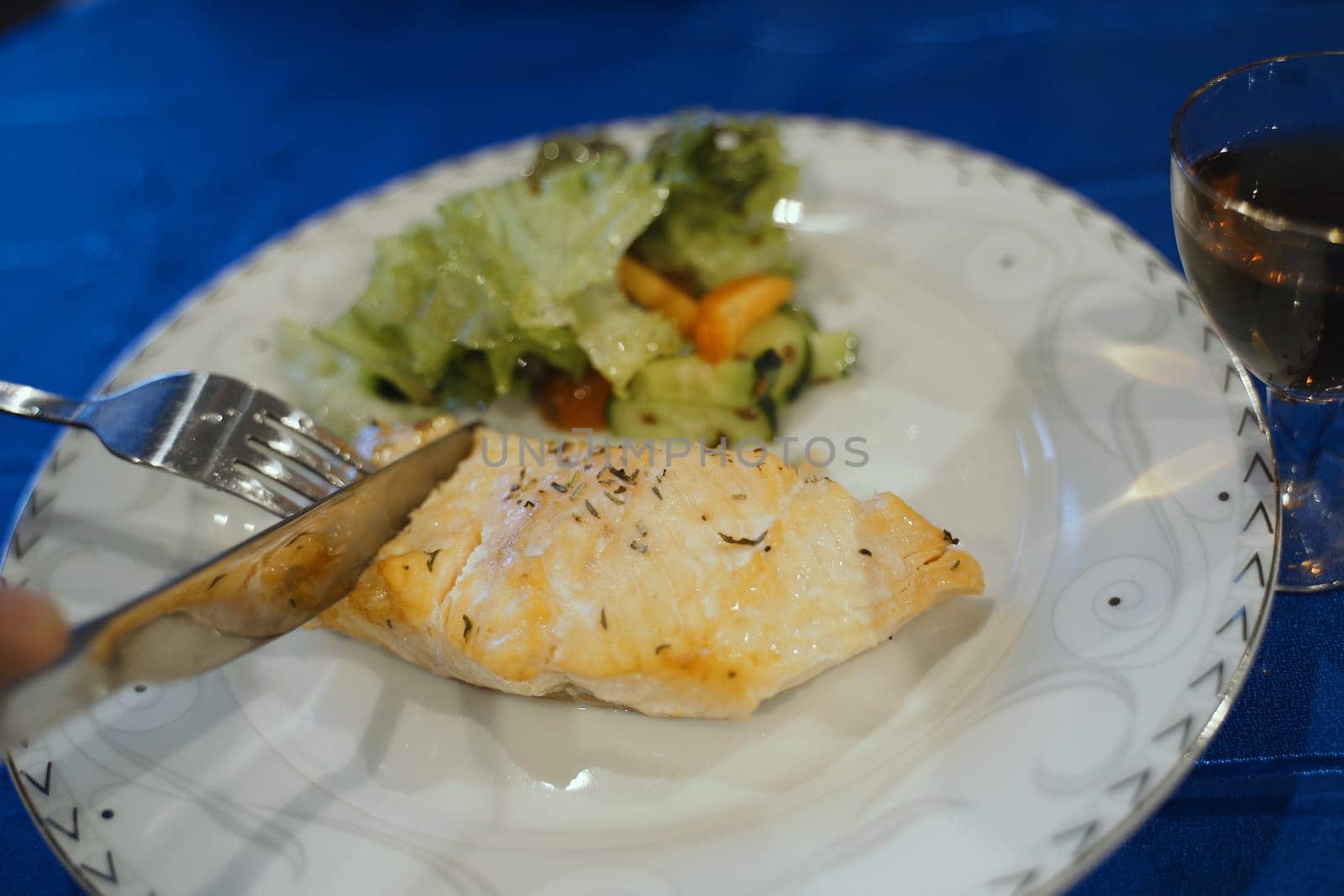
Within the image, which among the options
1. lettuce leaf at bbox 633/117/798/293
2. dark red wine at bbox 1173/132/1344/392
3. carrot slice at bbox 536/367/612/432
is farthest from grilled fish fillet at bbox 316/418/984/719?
lettuce leaf at bbox 633/117/798/293

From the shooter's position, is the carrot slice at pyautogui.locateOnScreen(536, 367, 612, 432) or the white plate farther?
the carrot slice at pyautogui.locateOnScreen(536, 367, 612, 432)

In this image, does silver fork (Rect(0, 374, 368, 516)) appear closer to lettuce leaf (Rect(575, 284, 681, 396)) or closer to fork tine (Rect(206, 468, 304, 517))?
fork tine (Rect(206, 468, 304, 517))

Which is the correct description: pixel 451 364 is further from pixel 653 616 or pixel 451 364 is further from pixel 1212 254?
pixel 1212 254

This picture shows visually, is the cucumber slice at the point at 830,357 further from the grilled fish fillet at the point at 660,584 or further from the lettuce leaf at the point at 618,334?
the grilled fish fillet at the point at 660,584

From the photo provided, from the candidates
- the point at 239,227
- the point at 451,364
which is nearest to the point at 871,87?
the point at 451,364

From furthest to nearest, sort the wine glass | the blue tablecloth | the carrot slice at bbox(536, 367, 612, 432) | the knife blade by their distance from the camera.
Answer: the blue tablecloth, the carrot slice at bbox(536, 367, 612, 432), the wine glass, the knife blade

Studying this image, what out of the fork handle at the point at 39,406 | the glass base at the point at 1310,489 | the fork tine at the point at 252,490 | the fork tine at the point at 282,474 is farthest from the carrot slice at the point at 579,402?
the glass base at the point at 1310,489
